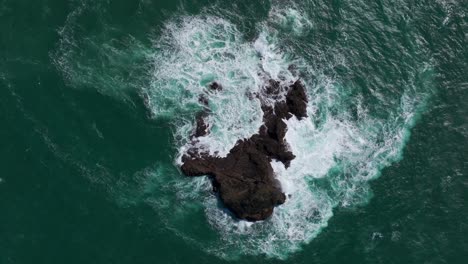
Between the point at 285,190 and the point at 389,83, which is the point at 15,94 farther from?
the point at 389,83

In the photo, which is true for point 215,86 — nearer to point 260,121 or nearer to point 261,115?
point 261,115

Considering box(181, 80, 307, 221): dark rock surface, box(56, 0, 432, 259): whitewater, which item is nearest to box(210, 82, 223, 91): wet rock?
box(181, 80, 307, 221): dark rock surface

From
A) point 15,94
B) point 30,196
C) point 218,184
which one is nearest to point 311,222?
point 218,184

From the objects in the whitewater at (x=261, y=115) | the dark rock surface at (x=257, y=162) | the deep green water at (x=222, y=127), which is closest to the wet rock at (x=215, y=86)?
the dark rock surface at (x=257, y=162)

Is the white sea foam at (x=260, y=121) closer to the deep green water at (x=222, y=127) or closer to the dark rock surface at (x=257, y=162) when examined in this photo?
the deep green water at (x=222, y=127)

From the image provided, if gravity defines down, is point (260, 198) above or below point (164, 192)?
above

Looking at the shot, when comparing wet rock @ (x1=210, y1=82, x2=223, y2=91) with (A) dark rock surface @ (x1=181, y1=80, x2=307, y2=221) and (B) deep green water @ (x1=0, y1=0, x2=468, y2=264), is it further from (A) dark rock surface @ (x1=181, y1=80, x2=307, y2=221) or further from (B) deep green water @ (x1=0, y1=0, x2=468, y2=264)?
(B) deep green water @ (x1=0, y1=0, x2=468, y2=264)
